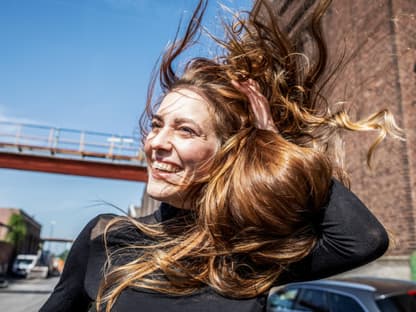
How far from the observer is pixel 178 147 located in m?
1.63

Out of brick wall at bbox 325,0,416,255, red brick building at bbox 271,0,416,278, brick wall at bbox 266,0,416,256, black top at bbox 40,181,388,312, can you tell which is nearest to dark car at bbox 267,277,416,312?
black top at bbox 40,181,388,312

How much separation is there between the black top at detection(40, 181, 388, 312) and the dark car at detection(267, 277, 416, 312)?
1.84m

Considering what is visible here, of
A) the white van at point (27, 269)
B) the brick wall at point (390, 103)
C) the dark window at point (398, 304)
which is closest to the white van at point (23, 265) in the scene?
the white van at point (27, 269)

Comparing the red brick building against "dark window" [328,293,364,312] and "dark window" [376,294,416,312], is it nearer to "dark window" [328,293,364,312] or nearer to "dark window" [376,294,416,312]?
"dark window" [328,293,364,312]

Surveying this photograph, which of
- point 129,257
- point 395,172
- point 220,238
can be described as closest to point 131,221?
point 129,257

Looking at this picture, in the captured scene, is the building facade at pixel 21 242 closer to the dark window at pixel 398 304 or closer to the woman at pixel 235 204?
the dark window at pixel 398 304

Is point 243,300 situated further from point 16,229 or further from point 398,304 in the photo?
point 16,229

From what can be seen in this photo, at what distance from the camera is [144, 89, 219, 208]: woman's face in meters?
1.62

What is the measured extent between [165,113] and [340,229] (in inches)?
31.0

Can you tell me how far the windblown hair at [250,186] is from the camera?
1.50 m

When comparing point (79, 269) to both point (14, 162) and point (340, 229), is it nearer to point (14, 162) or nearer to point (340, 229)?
point (340, 229)

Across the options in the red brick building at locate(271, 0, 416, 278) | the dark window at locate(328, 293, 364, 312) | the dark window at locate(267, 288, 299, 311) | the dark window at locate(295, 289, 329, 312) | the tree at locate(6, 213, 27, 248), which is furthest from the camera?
the tree at locate(6, 213, 27, 248)

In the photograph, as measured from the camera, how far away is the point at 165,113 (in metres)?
1.72

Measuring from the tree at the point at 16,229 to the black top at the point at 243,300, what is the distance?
55273 mm
